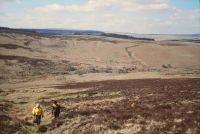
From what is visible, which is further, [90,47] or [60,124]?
[90,47]

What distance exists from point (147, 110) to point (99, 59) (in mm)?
95465

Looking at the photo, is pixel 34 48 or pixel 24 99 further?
pixel 34 48

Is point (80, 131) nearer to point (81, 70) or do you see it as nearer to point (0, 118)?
point (0, 118)

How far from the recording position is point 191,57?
131625 mm

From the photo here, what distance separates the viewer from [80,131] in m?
24.2

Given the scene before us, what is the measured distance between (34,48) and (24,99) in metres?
87.9

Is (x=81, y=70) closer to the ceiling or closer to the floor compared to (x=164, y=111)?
closer to the floor

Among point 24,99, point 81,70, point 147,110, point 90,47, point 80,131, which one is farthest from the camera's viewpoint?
point 90,47

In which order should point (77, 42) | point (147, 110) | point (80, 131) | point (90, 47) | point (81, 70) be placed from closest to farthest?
point (80, 131) → point (147, 110) → point (81, 70) → point (90, 47) → point (77, 42)

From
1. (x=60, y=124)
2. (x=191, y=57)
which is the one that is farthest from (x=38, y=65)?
(x=60, y=124)

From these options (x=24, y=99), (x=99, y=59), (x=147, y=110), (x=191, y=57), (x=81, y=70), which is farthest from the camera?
(x=191, y=57)

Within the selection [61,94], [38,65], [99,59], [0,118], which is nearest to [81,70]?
[38,65]

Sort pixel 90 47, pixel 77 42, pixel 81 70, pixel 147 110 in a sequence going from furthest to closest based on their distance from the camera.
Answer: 1. pixel 77 42
2. pixel 90 47
3. pixel 81 70
4. pixel 147 110

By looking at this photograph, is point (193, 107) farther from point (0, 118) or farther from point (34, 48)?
point (34, 48)
